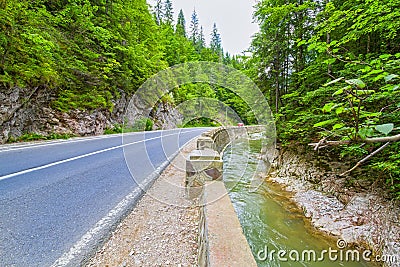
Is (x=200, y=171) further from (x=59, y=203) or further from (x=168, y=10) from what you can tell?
(x=168, y=10)

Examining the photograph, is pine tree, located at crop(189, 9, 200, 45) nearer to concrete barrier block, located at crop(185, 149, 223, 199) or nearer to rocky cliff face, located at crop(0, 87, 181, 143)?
rocky cliff face, located at crop(0, 87, 181, 143)

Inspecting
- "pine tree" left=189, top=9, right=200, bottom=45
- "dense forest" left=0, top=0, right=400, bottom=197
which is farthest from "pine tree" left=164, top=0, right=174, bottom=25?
"dense forest" left=0, top=0, right=400, bottom=197

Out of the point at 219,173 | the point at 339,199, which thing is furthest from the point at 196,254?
the point at 339,199

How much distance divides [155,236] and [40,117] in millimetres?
9223

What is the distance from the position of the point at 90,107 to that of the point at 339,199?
40.3 ft

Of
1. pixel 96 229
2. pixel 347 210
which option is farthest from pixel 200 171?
pixel 347 210

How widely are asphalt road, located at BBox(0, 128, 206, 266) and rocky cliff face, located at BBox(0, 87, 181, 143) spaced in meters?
2.48

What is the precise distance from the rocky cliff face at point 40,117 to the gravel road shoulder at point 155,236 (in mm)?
6680

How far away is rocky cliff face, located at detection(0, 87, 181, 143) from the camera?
7.17 m

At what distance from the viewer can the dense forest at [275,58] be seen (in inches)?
158

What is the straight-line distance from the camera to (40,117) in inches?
356

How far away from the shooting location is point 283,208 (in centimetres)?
578

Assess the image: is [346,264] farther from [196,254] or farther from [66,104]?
[66,104]

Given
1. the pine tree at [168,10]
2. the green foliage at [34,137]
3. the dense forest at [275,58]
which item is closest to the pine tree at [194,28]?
the pine tree at [168,10]
